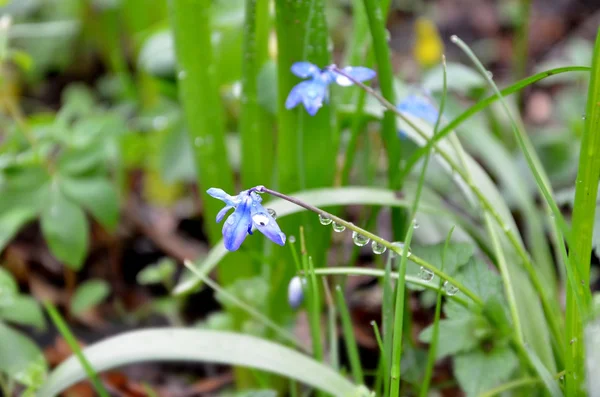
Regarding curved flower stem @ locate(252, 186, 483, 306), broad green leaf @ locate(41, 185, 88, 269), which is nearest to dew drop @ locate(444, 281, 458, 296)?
curved flower stem @ locate(252, 186, 483, 306)

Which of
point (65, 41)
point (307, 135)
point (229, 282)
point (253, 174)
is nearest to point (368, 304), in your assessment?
point (229, 282)

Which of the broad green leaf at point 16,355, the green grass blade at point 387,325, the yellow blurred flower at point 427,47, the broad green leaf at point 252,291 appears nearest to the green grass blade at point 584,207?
the green grass blade at point 387,325

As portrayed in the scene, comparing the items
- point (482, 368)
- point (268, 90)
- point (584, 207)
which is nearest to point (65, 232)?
point (268, 90)

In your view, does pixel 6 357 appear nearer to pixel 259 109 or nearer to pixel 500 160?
pixel 259 109

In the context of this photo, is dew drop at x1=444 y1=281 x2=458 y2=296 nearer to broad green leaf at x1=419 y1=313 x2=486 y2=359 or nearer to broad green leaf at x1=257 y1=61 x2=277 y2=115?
broad green leaf at x1=419 y1=313 x2=486 y2=359

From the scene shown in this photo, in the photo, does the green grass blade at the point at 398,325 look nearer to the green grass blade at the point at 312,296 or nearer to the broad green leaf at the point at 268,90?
the green grass blade at the point at 312,296

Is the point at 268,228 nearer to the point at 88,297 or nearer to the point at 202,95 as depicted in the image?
the point at 202,95
